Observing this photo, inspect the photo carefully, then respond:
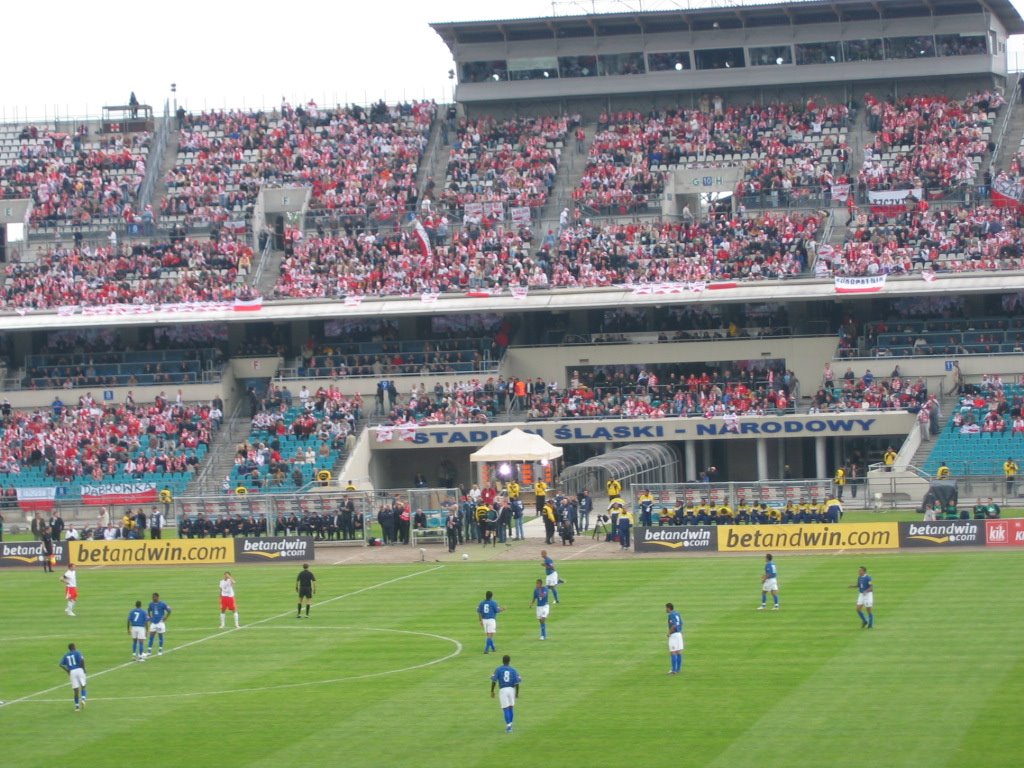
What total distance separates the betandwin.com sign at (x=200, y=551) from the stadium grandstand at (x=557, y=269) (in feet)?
12.6

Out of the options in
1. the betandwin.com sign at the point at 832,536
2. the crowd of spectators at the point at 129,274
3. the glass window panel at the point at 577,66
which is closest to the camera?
the betandwin.com sign at the point at 832,536

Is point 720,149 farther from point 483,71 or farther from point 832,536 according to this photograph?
point 832,536

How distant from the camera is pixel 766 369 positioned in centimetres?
6931

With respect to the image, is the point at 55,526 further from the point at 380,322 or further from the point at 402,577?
the point at 380,322

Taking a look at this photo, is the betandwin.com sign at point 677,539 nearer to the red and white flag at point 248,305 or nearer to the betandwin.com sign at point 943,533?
the betandwin.com sign at point 943,533

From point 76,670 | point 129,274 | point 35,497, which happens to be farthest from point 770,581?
point 129,274

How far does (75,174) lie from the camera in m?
83.4

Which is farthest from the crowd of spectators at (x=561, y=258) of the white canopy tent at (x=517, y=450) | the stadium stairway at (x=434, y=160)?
the white canopy tent at (x=517, y=450)

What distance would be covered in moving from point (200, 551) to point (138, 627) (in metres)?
18.0

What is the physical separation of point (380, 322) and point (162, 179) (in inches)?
647

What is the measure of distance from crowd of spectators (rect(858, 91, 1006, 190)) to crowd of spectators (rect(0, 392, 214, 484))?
30.3m

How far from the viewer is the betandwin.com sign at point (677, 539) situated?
50.4 m

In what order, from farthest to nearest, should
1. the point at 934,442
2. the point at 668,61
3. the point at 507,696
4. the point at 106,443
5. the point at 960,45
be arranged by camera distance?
1. the point at 668,61
2. the point at 960,45
3. the point at 106,443
4. the point at 934,442
5. the point at 507,696

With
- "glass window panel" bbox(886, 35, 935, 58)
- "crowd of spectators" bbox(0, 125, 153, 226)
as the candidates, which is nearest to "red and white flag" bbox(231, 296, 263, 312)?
"crowd of spectators" bbox(0, 125, 153, 226)
